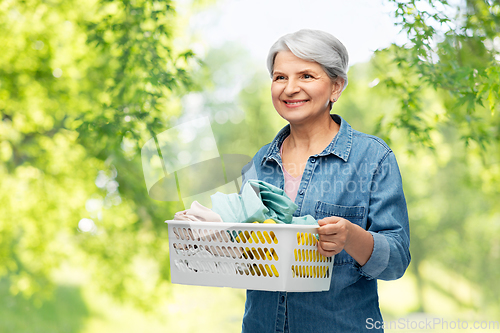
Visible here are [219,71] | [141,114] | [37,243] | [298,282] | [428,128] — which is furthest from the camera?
[219,71]

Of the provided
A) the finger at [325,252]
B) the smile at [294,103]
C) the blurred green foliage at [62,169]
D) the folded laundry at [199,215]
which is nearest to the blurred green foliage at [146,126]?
the blurred green foliage at [62,169]

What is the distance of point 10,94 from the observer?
3969mm

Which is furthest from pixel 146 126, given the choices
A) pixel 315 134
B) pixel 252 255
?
pixel 252 255

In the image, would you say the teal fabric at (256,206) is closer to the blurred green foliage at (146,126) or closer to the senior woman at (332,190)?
the senior woman at (332,190)

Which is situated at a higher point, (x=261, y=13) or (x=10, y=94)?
(x=261, y=13)

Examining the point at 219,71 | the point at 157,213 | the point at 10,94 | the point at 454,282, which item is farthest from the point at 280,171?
the point at 454,282

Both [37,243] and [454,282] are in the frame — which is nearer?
[37,243]

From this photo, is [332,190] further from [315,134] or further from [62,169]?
[62,169]

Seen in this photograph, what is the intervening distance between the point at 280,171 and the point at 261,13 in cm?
415

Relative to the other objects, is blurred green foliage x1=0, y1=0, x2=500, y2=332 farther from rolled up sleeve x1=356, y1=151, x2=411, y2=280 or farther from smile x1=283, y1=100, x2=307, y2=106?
rolled up sleeve x1=356, y1=151, x2=411, y2=280

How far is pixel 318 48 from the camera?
2.81ft

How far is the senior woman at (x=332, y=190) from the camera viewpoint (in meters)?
0.83

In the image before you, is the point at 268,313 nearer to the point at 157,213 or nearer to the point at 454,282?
the point at 157,213

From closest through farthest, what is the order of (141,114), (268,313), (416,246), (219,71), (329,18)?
(268,313)
(141,114)
(329,18)
(219,71)
(416,246)
